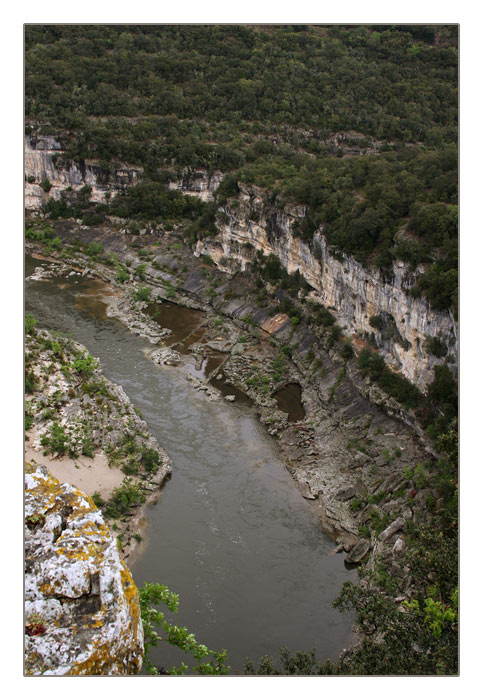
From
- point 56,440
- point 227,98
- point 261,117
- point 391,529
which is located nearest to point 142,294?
point 56,440

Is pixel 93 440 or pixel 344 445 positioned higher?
pixel 93 440

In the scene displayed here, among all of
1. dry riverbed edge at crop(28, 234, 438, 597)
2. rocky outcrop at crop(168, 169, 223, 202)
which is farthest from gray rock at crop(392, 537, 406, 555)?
rocky outcrop at crop(168, 169, 223, 202)

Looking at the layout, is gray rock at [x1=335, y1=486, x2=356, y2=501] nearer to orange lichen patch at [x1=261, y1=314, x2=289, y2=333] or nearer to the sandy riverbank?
the sandy riverbank

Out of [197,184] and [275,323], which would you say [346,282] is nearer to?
[275,323]

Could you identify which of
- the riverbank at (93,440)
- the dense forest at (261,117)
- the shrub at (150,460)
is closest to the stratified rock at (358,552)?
the riverbank at (93,440)

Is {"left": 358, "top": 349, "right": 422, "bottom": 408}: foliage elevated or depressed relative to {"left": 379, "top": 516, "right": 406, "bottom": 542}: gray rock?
elevated
